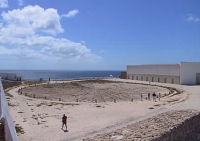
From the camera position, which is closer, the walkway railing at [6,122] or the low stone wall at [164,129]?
the walkway railing at [6,122]

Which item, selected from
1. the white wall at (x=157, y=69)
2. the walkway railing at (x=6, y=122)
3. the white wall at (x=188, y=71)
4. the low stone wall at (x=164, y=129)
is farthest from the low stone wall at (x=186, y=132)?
the white wall at (x=157, y=69)

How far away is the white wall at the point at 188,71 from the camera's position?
4666 centimetres

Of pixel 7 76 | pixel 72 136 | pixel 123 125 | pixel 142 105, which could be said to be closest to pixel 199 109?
pixel 142 105

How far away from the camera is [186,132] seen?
2038 centimetres

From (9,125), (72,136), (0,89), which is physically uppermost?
(0,89)

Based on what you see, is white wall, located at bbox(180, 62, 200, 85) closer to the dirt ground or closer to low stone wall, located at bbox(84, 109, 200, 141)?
the dirt ground

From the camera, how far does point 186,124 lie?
806 inches

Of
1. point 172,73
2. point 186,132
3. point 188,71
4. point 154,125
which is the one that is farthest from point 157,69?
point 154,125

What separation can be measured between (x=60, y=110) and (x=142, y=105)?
29.0 feet

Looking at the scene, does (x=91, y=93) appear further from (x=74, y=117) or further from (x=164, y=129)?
(x=164, y=129)

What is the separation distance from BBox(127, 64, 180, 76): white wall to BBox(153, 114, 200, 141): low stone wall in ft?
88.4

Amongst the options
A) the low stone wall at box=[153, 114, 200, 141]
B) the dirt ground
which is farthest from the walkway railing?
the dirt ground

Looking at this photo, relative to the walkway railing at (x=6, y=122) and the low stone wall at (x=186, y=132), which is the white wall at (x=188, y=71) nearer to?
the low stone wall at (x=186, y=132)

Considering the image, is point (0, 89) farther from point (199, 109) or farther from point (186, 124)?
point (199, 109)
